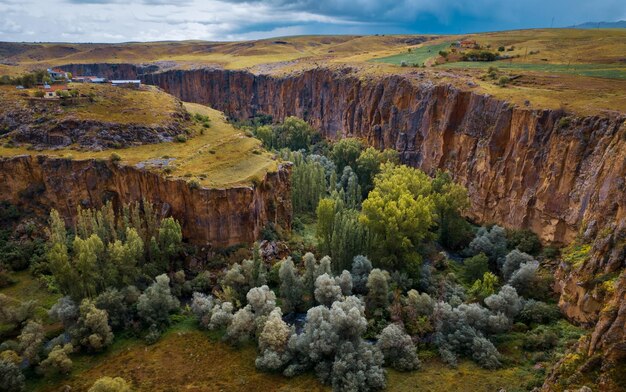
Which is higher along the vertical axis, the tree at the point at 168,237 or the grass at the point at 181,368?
the tree at the point at 168,237

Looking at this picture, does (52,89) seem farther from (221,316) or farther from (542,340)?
(542,340)

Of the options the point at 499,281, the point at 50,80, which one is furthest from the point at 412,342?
the point at 50,80

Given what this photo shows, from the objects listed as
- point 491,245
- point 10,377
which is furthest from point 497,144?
point 10,377

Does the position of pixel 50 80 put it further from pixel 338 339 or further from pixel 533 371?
pixel 533 371

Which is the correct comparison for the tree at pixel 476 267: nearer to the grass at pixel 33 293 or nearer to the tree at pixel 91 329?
the tree at pixel 91 329

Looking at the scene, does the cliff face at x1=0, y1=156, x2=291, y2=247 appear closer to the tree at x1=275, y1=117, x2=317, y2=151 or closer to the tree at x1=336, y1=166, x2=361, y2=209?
the tree at x1=336, y1=166, x2=361, y2=209

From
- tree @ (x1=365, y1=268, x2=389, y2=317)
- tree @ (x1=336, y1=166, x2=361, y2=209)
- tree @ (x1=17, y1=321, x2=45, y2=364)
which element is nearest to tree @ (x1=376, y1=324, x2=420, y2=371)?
tree @ (x1=365, y1=268, x2=389, y2=317)

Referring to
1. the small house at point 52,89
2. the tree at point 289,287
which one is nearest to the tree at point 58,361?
the tree at point 289,287
